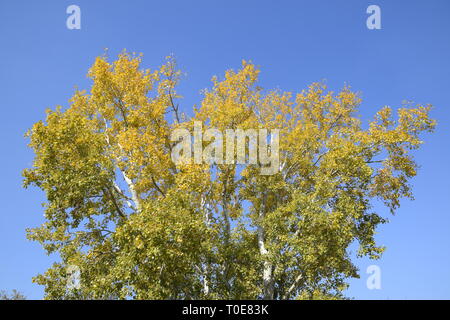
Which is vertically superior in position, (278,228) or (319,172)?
(319,172)

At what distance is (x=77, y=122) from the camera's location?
19.1 meters

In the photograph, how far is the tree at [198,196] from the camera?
1695cm

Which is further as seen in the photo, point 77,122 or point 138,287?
point 77,122

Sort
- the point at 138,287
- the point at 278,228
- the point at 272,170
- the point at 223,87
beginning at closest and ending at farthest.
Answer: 1. the point at 138,287
2. the point at 278,228
3. the point at 272,170
4. the point at 223,87

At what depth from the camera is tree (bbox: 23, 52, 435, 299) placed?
55.6ft

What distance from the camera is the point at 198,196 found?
20422 mm

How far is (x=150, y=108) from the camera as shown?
22906 millimetres

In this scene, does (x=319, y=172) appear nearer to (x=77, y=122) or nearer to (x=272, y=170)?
(x=272, y=170)

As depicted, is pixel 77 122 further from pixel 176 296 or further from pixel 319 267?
pixel 319 267

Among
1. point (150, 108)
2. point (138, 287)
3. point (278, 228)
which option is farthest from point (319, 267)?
point (150, 108)

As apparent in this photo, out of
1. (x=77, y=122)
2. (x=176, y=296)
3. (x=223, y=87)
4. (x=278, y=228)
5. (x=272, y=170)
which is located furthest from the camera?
(x=223, y=87)

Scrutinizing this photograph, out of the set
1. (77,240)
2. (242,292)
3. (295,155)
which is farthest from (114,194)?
(295,155)

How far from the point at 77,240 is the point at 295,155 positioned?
11416 millimetres

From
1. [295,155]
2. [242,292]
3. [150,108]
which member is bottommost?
[242,292]
